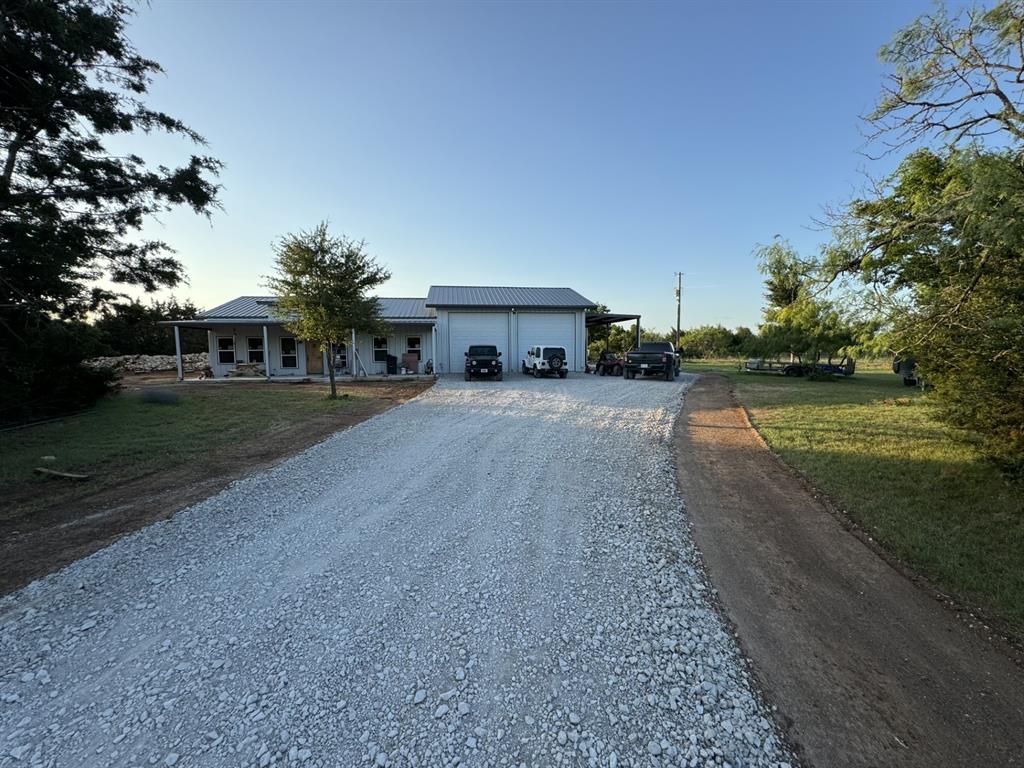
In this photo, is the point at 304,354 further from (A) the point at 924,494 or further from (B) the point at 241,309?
(A) the point at 924,494

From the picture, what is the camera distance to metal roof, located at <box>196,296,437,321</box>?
2269 cm

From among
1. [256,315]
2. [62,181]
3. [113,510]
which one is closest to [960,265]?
[113,510]

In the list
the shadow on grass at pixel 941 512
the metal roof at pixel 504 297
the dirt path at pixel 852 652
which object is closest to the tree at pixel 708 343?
the metal roof at pixel 504 297

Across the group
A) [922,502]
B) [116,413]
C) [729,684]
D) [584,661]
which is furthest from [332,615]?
[116,413]

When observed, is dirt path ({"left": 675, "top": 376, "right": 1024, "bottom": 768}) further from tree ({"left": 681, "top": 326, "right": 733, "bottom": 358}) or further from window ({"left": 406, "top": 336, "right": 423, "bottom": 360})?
tree ({"left": 681, "top": 326, "right": 733, "bottom": 358})

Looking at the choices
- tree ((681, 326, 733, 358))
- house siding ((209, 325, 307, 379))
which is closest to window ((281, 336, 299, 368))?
house siding ((209, 325, 307, 379))

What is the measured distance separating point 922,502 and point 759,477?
5.82 feet

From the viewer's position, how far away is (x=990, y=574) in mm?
3760

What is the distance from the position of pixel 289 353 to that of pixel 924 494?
82.5 feet

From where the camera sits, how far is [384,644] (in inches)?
112

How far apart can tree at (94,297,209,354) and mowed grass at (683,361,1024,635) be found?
12.3m

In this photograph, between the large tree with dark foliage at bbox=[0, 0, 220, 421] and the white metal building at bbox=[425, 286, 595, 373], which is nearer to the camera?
the large tree with dark foliage at bbox=[0, 0, 220, 421]

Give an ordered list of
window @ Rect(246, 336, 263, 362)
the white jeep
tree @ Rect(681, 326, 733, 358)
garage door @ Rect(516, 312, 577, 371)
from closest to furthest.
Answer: the white jeep, window @ Rect(246, 336, 263, 362), garage door @ Rect(516, 312, 577, 371), tree @ Rect(681, 326, 733, 358)

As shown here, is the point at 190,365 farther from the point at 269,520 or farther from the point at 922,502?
the point at 922,502
